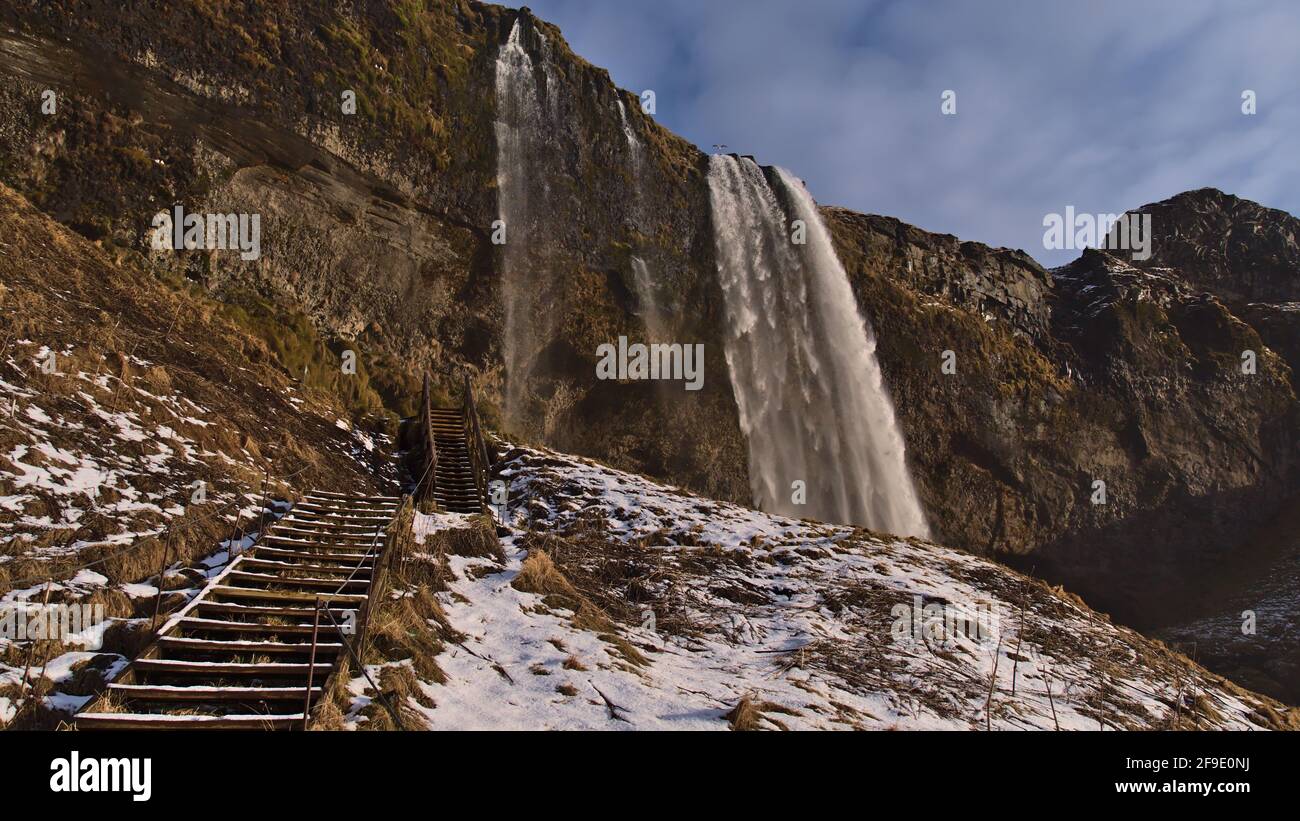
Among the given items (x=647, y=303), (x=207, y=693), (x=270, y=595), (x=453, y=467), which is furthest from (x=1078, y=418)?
(x=207, y=693)

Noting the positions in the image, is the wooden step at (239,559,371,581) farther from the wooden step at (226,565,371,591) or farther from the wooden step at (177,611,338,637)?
the wooden step at (177,611,338,637)

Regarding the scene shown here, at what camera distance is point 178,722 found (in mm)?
4328

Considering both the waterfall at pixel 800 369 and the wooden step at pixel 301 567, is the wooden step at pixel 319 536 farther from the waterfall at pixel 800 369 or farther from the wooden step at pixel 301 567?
the waterfall at pixel 800 369

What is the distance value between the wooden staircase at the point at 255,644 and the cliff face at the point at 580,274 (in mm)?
11651

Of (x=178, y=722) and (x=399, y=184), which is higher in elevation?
(x=399, y=184)

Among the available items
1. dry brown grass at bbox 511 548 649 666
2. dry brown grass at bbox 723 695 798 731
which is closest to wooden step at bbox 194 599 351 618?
dry brown grass at bbox 511 548 649 666

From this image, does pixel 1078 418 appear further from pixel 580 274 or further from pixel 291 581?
pixel 291 581

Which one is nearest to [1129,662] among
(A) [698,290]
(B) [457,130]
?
(A) [698,290]

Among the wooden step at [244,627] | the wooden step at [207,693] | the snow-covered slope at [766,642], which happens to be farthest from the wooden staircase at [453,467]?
the wooden step at [207,693]

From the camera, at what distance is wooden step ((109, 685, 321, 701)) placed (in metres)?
4.65

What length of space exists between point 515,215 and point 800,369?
1472 centimetres

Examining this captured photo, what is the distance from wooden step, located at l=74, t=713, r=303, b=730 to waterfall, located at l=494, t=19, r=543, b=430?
21.2 metres
